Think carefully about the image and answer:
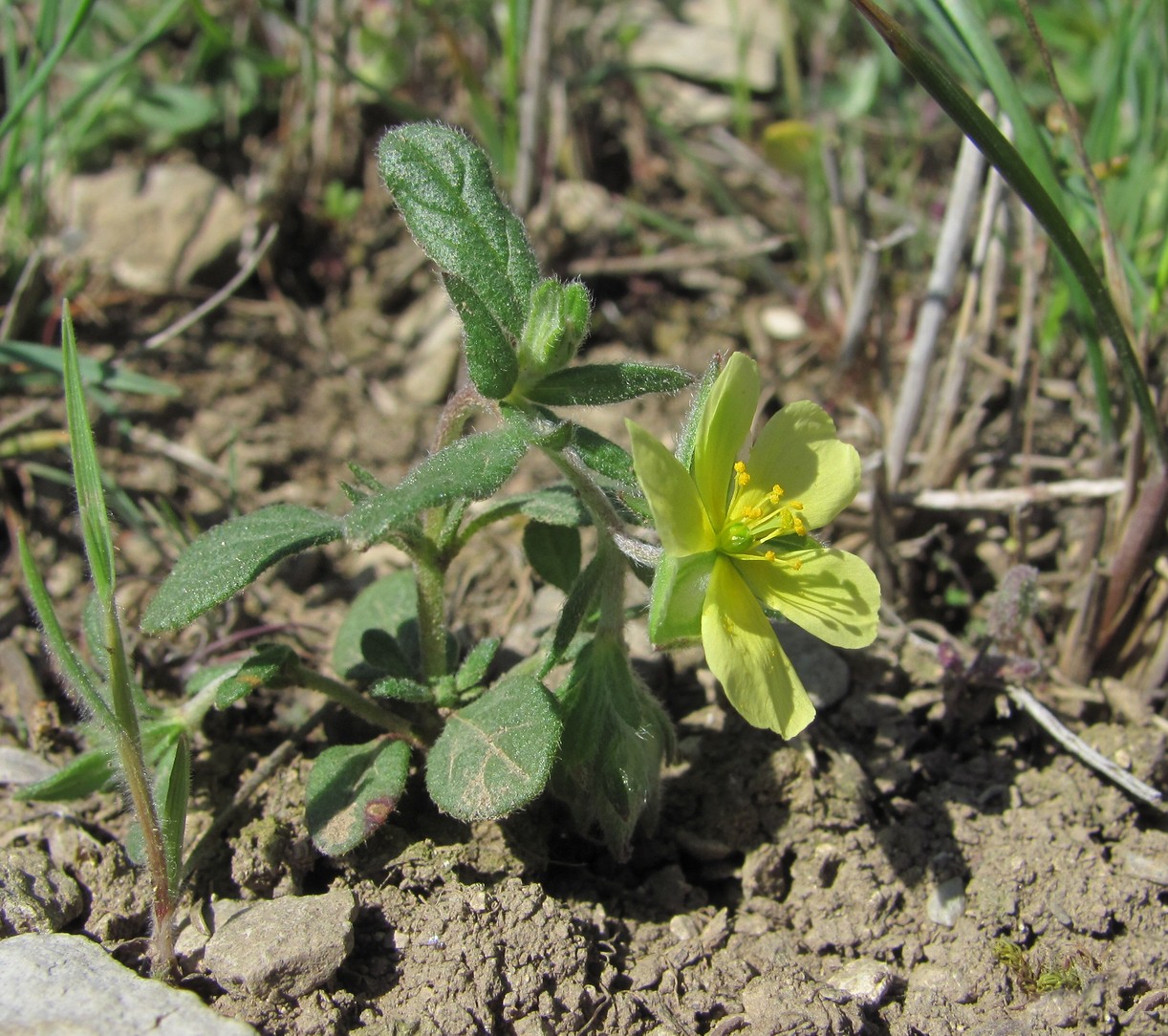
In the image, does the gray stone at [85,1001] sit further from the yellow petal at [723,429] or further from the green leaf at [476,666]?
the yellow petal at [723,429]

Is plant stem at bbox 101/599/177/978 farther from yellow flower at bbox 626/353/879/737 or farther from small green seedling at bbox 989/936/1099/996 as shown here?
small green seedling at bbox 989/936/1099/996

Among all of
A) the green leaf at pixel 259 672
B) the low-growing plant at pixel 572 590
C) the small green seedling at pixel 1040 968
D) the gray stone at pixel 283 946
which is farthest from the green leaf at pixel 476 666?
the small green seedling at pixel 1040 968

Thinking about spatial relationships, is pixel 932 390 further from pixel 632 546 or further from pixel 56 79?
pixel 56 79

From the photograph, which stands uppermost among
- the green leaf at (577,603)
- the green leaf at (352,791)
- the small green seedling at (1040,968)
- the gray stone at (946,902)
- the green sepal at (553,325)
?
the green sepal at (553,325)

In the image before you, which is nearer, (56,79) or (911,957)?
(911,957)

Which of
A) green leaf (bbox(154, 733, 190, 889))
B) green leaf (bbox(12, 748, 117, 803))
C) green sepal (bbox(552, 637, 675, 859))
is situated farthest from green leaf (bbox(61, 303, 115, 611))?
green sepal (bbox(552, 637, 675, 859))

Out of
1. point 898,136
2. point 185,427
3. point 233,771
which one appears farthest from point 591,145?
point 233,771

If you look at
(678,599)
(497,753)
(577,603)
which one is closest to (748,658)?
(678,599)
